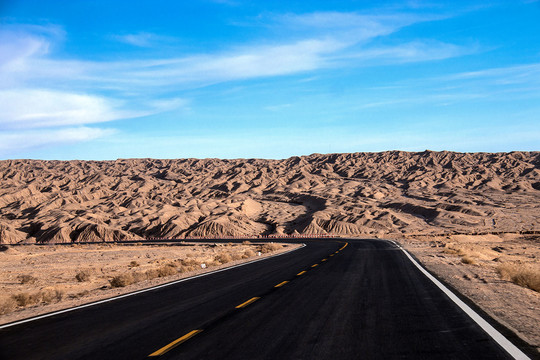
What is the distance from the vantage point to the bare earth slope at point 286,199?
88250 mm

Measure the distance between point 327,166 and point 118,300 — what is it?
565 feet

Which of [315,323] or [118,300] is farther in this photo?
[118,300]

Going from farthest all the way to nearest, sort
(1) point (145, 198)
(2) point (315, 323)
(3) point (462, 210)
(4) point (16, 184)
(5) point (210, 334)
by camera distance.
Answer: (4) point (16, 184)
(1) point (145, 198)
(3) point (462, 210)
(2) point (315, 323)
(5) point (210, 334)

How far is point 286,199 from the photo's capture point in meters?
124

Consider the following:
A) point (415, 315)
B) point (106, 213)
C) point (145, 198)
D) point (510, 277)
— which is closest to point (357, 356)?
point (415, 315)

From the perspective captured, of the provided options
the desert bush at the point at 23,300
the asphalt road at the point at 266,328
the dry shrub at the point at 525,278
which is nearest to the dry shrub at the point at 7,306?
the desert bush at the point at 23,300

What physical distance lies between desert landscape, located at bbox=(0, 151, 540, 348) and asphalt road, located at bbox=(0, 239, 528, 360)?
2178 mm

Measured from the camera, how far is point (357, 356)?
6008mm

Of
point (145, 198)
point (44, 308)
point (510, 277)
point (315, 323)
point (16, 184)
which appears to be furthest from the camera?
point (16, 184)

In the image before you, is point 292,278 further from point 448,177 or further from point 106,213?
point 448,177

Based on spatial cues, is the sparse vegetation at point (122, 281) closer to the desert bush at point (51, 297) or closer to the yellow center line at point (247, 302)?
the desert bush at point (51, 297)

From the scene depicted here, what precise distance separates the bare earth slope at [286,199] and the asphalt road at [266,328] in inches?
2678

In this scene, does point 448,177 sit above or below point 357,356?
above

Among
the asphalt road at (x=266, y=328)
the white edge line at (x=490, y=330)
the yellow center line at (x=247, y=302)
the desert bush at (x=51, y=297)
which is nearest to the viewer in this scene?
the white edge line at (x=490, y=330)
